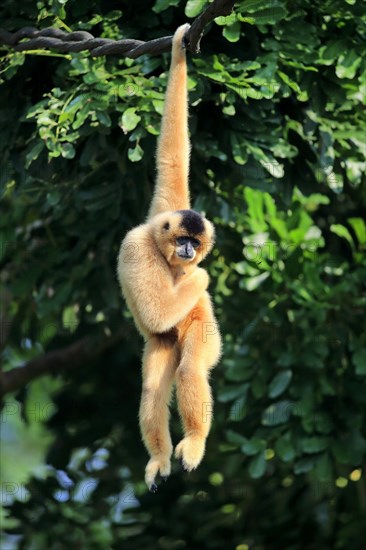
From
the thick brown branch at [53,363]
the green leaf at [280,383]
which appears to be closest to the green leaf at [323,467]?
the green leaf at [280,383]

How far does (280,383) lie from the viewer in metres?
7.60

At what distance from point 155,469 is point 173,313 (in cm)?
72

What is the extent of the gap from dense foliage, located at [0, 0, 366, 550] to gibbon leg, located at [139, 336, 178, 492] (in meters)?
1.34

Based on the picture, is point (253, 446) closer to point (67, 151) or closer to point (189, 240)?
point (67, 151)

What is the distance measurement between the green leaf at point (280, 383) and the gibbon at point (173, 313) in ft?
7.64

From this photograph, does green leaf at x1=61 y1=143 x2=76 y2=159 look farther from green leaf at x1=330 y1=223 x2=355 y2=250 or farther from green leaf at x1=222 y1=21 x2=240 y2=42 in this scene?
green leaf at x1=330 y1=223 x2=355 y2=250

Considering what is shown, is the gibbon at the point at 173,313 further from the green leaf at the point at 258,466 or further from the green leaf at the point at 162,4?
the green leaf at the point at 258,466

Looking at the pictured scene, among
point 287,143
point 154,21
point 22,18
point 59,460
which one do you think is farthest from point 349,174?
point 59,460

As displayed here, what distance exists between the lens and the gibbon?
5020mm

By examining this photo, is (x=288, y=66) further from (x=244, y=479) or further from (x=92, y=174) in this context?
(x=244, y=479)

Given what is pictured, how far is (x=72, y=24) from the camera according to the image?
21.0 feet

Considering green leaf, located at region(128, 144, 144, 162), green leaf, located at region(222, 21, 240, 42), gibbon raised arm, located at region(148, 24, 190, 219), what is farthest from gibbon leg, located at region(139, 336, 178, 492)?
green leaf, located at region(222, 21, 240, 42)

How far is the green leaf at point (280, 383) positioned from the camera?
7.53 m

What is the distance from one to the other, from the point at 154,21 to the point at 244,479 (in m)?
4.18
